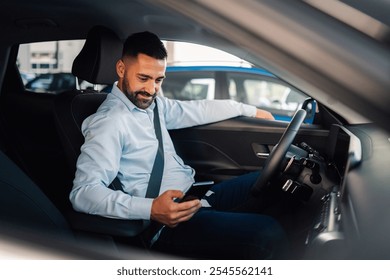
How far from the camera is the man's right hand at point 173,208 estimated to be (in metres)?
1.71

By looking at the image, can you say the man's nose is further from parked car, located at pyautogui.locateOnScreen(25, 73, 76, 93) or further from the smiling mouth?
parked car, located at pyautogui.locateOnScreen(25, 73, 76, 93)

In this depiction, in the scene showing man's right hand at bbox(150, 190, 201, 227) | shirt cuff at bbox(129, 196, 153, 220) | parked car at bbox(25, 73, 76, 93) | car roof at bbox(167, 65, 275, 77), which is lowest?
parked car at bbox(25, 73, 76, 93)

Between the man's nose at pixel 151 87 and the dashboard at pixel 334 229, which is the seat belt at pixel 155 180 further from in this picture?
the dashboard at pixel 334 229

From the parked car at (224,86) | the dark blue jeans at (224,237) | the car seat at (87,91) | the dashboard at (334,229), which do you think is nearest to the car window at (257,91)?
the parked car at (224,86)

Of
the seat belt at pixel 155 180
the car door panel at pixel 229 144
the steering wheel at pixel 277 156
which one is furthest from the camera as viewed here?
the car door panel at pixel 229 144

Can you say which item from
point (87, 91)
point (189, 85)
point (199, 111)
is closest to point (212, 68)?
point (189, 85)

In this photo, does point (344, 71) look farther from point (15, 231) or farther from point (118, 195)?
point (118, 195)

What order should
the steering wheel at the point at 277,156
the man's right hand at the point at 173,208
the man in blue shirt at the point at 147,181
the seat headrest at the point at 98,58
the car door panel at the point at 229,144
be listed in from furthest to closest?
1. the car door panel at the point at 229,144
2. the seat headrest at the point at 98,58
3. the steering wheel at the point at 277,156
4. the man in blue shirt at the point at 147,181
5. the man's right hand at the point at 173,208

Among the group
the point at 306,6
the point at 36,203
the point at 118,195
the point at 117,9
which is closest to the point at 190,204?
the point at 118,195

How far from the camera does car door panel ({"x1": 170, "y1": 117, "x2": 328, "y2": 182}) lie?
293 cm

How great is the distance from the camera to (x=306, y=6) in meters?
1.06

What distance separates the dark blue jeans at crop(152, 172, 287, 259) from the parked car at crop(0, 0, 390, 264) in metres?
0.09

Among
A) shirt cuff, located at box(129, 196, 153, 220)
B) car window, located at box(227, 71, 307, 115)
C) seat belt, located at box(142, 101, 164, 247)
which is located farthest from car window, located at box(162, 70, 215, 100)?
shirt cuff, located at box(129, 196, 153, 220)

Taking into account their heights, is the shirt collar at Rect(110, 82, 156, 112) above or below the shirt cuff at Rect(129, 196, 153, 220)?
above
